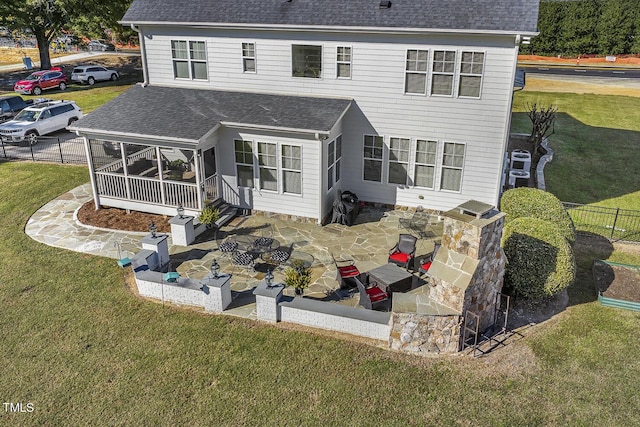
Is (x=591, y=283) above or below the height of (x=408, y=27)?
below

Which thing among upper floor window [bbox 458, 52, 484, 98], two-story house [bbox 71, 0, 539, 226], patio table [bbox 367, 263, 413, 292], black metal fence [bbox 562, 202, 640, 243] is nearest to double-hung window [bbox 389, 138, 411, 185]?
two-story house [bbox 71, 0, 539, 226]

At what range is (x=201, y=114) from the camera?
1706 centimetres

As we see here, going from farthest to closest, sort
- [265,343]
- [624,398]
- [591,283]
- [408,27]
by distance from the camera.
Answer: [408,27] → [591,283] → [265,343] → [624,398]

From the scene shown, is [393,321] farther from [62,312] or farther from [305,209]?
[62,312]

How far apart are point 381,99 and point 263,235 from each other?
20.9 feet

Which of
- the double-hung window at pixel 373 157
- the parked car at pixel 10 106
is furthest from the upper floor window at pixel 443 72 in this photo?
the parked car at pixel 10 106

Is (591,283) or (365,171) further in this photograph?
(365,171)

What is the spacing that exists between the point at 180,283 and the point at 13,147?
19922mm

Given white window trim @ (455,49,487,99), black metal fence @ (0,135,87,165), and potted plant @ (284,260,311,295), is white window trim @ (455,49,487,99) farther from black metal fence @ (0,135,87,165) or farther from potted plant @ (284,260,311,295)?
Answer: black metal fence @ (0,135,87,165)

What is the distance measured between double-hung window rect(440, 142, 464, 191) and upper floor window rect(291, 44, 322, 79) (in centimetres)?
543

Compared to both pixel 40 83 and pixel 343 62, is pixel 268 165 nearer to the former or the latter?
pixel 343 62

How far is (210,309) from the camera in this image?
12070 mm

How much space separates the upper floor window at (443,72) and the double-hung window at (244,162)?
22.2 feet

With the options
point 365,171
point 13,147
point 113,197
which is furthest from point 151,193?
point 13,147
